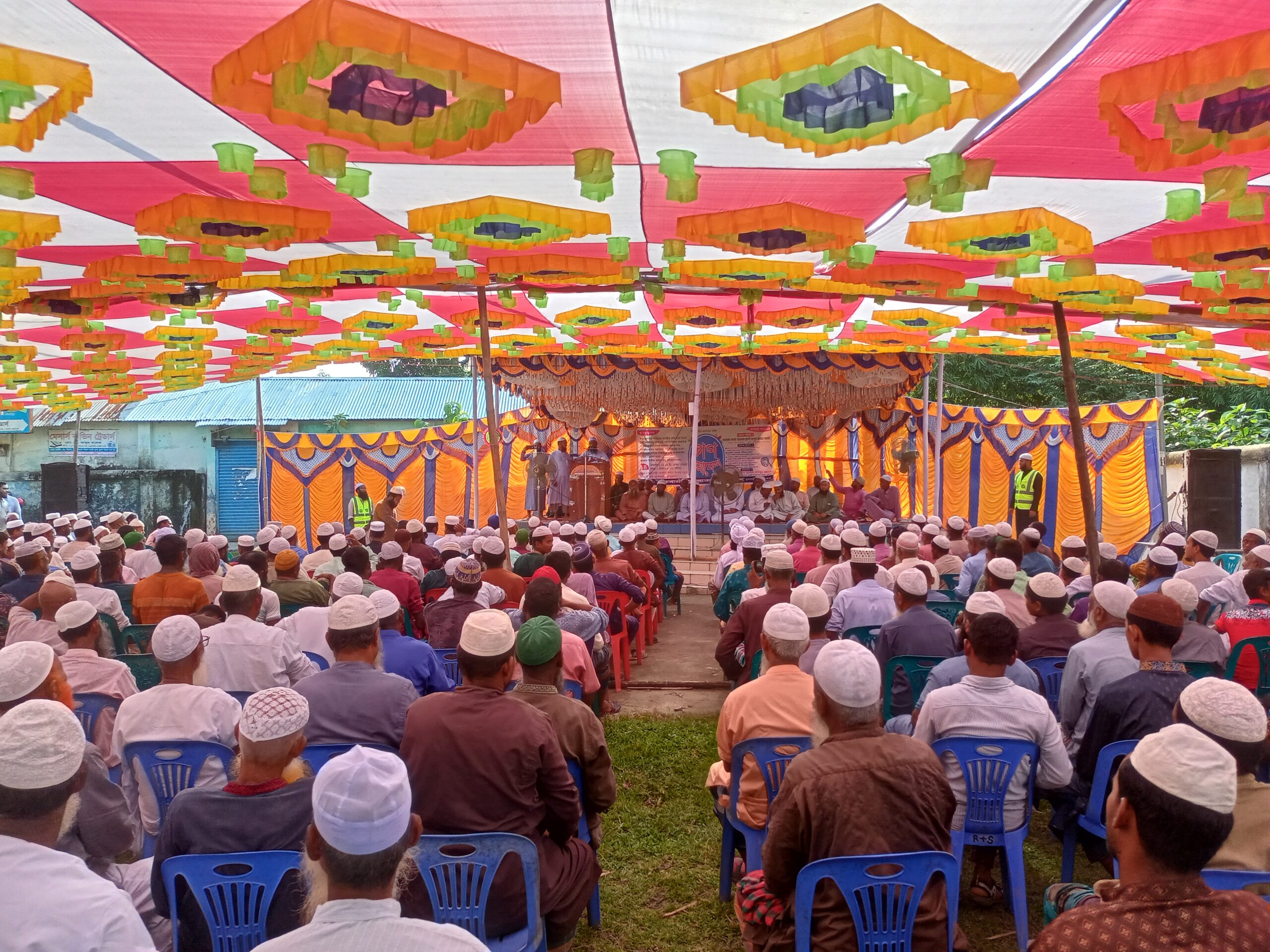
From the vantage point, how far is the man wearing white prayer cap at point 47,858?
63.6 inches

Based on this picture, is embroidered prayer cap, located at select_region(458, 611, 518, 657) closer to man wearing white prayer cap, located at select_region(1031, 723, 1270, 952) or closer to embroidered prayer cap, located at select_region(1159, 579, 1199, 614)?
man wearing white prayer cap, located at select_region(1031, 723, 1270, 952)

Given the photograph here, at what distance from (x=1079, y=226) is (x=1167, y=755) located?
4.81 m

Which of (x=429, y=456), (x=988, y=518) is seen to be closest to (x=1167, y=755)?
(x=988, y=518)

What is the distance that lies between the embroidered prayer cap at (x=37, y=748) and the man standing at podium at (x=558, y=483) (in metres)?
13.8

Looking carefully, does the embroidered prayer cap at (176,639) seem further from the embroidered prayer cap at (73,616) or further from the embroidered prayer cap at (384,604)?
the embroidered prayer cap at (384,604)

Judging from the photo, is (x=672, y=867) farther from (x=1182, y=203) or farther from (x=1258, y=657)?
(x=1182, y=203)

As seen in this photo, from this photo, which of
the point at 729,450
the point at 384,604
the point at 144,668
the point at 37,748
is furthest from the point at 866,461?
the point at 37,748

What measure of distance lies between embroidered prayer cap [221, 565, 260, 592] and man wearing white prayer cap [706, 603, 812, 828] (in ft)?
8.02

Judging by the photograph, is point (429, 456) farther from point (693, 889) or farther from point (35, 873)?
point (35, 873)

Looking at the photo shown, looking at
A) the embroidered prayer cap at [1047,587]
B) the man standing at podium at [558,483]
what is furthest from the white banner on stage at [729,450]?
the embroidered prayer cap at [1047,587]

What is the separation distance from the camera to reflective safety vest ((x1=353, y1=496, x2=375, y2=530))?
45.0 feet

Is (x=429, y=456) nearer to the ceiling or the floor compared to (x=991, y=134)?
nearer to the floor

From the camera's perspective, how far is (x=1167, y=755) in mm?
1614

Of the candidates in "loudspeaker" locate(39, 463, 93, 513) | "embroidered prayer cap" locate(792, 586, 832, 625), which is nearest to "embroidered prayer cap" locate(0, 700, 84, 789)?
"embroidered prayer cap" locate(792, 586, 832, 625)
